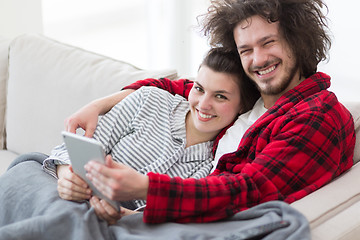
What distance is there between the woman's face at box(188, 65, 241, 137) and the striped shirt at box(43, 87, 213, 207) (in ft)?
0.25

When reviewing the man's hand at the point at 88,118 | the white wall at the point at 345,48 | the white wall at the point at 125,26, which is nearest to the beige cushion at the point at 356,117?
the man's hand at the point at 88,118

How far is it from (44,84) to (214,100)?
0.87 meters

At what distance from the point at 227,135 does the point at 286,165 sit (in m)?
0.37

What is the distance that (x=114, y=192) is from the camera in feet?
3.99

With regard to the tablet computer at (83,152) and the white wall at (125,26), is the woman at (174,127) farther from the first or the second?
the white wall at (125,26)

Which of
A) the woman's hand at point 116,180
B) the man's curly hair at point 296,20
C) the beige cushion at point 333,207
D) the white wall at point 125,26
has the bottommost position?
the white wall at point 125,26

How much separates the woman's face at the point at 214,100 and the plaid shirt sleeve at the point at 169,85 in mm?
171

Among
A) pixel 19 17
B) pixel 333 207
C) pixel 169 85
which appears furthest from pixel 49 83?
pixel 19 17

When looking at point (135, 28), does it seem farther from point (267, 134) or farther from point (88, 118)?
point (267, 134)

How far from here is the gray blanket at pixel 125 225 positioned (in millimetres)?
1155

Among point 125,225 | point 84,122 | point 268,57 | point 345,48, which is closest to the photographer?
point 125,225

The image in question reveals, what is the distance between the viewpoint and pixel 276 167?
132 cm

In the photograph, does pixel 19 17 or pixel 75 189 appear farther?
pixel 19 17

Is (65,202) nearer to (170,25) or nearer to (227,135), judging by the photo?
(227,135)
